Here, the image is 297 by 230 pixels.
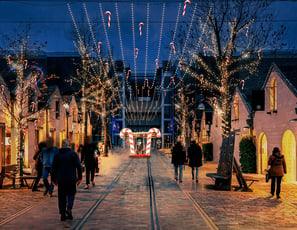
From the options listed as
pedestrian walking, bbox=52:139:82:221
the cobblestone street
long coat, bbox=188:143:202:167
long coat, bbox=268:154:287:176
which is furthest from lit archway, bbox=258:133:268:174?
pedestrian walking, bbox=52:139:82:221

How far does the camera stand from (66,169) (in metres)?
9.45

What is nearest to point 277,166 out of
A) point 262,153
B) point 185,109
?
point 262,153

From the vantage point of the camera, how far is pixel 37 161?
15289mm

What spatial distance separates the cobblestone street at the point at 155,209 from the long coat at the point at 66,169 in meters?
0.80

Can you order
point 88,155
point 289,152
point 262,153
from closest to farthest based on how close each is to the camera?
point 88,155 < point 289,152 < point 262,153

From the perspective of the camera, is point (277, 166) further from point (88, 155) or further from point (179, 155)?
point (88, 155)

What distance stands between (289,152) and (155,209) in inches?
451

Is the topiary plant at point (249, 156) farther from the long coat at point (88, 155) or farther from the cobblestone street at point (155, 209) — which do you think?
the long coat at point (88, 155)

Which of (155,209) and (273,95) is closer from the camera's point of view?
(155,209)

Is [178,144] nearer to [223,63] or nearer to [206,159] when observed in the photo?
[223,63]

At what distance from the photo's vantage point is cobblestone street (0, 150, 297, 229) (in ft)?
30.9

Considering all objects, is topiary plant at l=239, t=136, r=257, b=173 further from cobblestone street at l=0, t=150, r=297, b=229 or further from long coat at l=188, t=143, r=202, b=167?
cobblestone street at l=0, t=150, r=297, b=229

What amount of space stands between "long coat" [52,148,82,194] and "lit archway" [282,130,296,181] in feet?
44.1

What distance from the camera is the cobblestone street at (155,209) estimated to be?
9.41 metres
